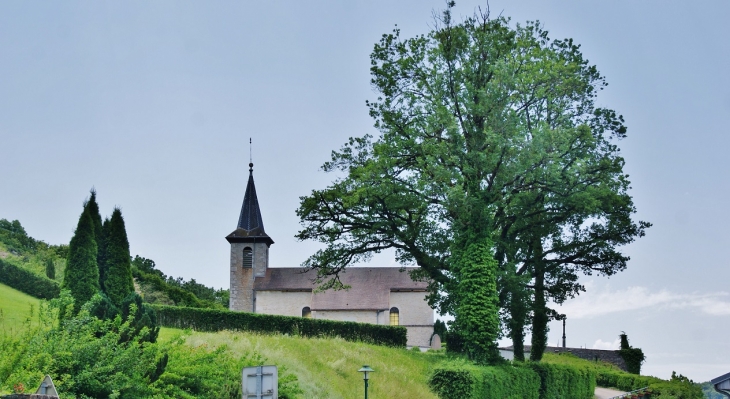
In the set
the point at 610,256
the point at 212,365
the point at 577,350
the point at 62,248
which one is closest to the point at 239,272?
the point at 62,248

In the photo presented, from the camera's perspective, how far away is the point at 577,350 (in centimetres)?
5141

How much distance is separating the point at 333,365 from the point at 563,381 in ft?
41.5

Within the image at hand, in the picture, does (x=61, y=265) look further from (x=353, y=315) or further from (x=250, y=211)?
(x=353, y=315)

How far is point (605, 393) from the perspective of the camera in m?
37.8

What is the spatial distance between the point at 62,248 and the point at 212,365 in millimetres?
51774

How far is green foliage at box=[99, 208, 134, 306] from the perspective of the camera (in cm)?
2327

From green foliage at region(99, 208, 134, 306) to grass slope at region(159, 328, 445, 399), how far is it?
2271mm

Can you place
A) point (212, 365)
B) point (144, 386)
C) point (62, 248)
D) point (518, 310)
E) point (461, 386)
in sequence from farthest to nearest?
point (62, 248) → point (518, 310) → point (461, 386) → point (212, 365) → point (144, 386)

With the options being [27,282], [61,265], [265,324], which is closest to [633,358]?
[265,324]

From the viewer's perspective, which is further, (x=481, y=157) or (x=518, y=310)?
(x=518, y=310)

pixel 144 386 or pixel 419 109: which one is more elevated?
pixel 419 109

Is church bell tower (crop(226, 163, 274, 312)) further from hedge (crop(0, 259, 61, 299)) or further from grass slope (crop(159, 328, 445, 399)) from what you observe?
grass slope (crop(159, 328, 445, 399))

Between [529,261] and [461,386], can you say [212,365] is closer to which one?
[461,386]

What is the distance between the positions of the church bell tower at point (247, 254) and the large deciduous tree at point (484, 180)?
22214 mm
